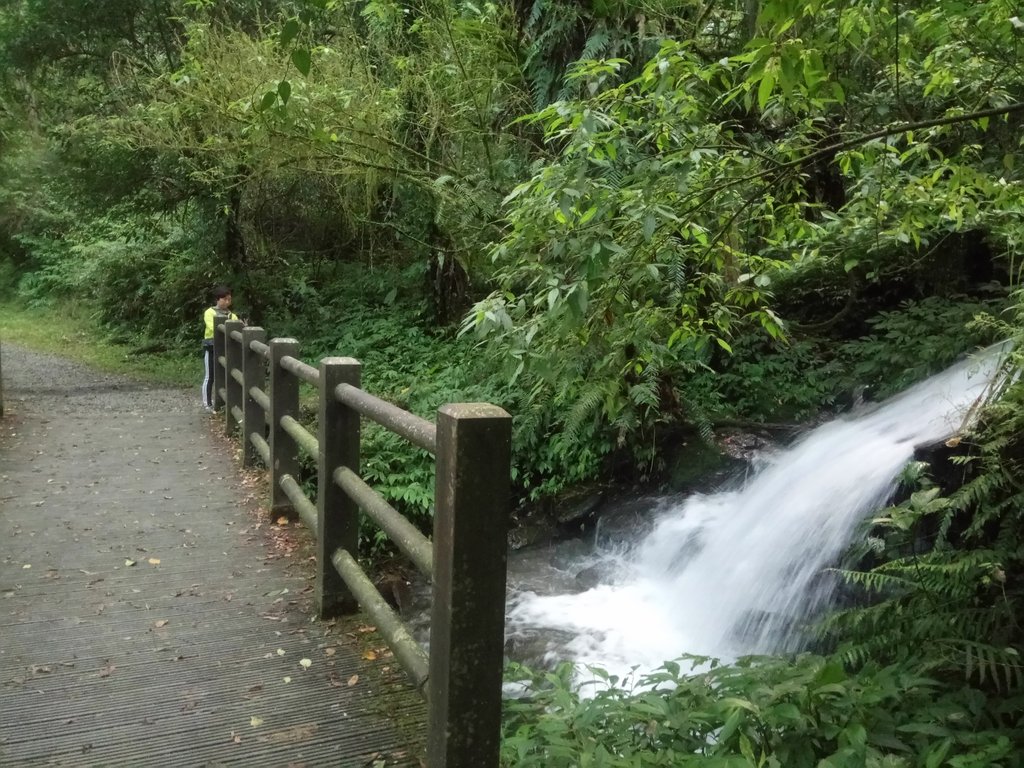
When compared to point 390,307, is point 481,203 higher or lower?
higher

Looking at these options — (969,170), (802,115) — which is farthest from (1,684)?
(802,115)

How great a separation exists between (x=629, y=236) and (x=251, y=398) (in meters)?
4.00

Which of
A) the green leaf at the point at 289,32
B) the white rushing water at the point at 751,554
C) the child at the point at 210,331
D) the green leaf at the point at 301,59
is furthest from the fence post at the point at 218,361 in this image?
the green leaf at the point at 289,32

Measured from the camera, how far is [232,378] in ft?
27.6

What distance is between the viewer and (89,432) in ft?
28.7

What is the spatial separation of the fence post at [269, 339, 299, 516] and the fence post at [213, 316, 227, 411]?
13.6 ft

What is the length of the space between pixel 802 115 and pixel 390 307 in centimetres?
1050

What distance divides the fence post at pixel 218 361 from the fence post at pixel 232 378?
2.06ft

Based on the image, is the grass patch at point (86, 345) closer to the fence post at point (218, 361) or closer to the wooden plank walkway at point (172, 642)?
the fence post at point (218, 361)

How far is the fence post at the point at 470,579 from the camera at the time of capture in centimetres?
237

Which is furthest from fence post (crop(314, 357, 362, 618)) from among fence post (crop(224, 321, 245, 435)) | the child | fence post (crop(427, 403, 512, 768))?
the child

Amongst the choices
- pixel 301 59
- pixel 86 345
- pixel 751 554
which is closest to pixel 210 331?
pixel 751 554

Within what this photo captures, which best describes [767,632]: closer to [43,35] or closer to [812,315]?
[812,315]

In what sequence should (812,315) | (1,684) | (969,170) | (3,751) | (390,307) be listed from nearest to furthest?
(3,751)
(1,684)
(969,170)
(812,315)
(390,307)
